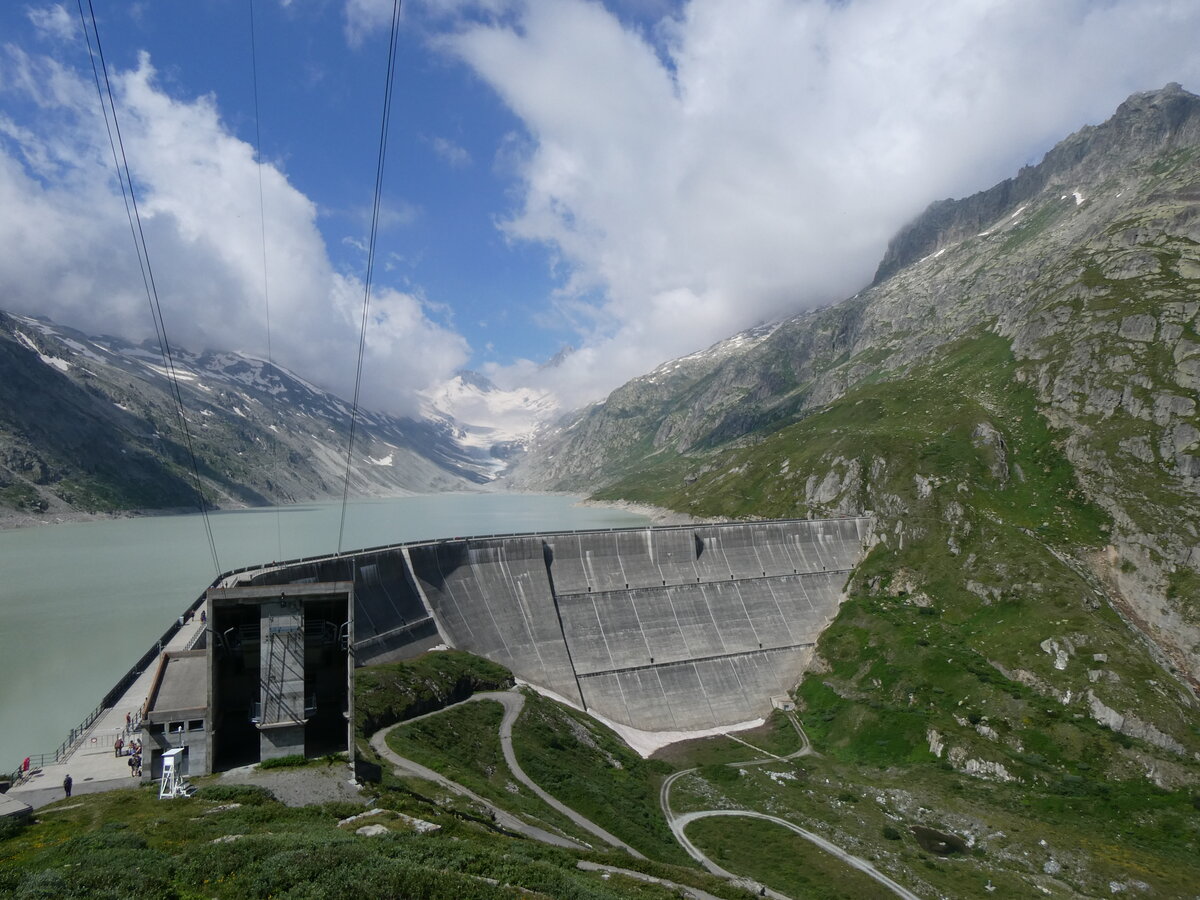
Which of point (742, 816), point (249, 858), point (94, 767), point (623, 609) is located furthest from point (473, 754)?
point (623, 609)

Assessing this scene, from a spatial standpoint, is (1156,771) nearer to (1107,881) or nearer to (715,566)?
(1107,881)

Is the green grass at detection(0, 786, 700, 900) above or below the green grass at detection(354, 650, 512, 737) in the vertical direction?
below

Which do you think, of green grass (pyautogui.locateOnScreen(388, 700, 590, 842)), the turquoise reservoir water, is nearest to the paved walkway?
the turquoise reservoir water

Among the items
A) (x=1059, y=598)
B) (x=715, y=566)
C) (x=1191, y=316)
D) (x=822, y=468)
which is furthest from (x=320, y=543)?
(x=1191, y=316)

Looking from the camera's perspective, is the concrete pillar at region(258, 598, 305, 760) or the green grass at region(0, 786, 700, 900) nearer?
the green grass at region(0, 786, 700, 900)

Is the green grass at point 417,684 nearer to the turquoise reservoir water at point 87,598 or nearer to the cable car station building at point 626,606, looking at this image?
the cable car station building at point 626,606

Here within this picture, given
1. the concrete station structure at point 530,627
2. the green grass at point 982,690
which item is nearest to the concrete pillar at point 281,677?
the concrete station structure at point 530,627

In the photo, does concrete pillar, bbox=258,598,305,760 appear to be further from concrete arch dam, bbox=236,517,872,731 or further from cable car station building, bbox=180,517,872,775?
concrete arch dam, bbox=236,517,872,731
